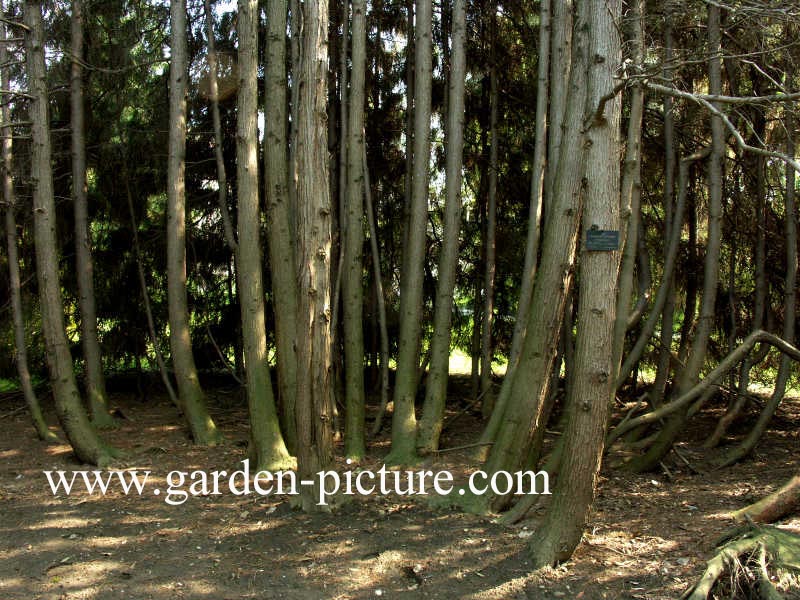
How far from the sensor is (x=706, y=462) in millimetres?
7828

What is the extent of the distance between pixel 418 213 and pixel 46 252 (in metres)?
4.08

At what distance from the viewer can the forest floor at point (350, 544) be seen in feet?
15.2

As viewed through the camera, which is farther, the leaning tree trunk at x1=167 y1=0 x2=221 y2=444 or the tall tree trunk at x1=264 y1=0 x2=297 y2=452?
the leaning tree trunk at x1=167 y1=0 x2=221 y2=444

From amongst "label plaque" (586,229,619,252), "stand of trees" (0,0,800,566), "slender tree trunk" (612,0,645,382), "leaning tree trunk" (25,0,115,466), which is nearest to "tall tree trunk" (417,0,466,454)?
"stand of trees" (0,0,800,566)

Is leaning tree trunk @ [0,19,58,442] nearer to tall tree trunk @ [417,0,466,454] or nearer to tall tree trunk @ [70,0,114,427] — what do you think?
tall tree trunk @ [70,0,114,427]

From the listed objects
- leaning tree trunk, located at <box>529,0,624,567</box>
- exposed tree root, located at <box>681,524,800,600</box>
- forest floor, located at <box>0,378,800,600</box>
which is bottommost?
forest floor, located at <box>0,378,800,600</box>

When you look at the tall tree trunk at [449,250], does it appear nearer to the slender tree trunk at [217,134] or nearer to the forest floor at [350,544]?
the forest floor at [350,544]

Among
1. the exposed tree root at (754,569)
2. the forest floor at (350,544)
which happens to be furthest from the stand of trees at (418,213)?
the exposed tree root at (754,569)

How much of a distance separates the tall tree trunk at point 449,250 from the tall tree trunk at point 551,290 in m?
1.65

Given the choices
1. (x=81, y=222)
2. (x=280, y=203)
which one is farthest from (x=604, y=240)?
(x=81, y=222)

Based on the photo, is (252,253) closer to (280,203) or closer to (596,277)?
(280,203)

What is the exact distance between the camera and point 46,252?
7.57 meters

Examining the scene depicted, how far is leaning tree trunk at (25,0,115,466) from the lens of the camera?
24.8ft

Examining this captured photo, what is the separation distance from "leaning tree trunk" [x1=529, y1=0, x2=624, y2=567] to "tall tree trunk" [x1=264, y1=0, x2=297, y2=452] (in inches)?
139
